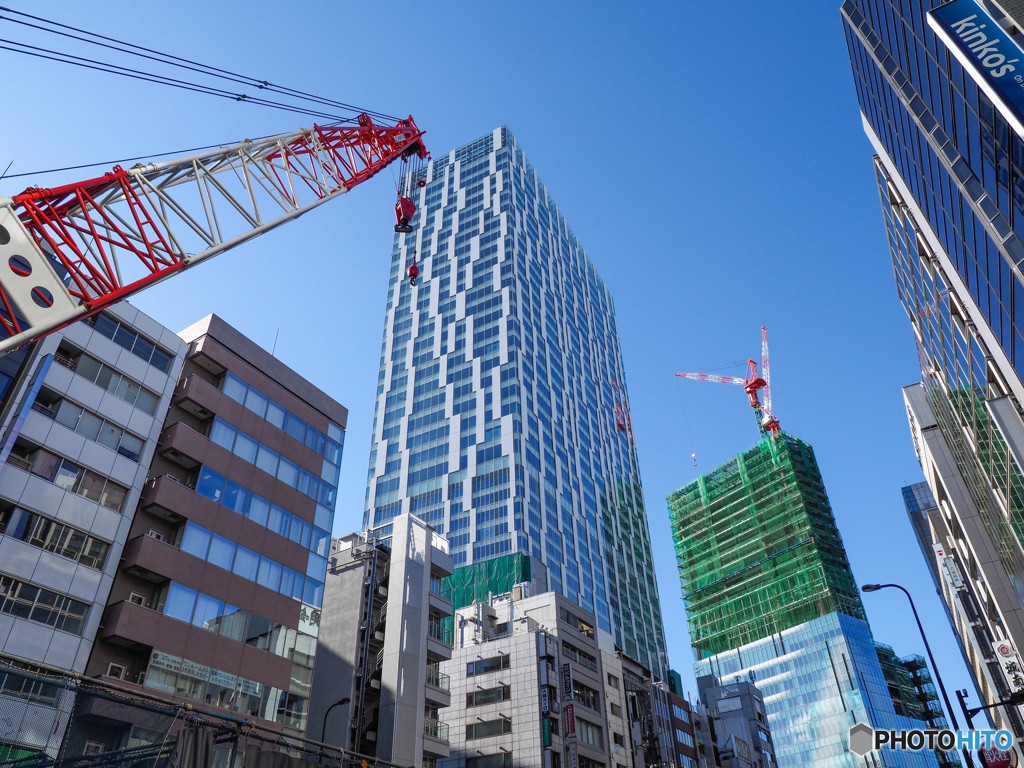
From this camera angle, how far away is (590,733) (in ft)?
222

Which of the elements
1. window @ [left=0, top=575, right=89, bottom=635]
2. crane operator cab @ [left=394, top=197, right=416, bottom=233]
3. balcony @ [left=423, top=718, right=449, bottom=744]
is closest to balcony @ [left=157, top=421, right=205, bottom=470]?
window @ [left=0, top=575, right=89, bottom=635]

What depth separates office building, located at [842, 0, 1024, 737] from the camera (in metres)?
28.6

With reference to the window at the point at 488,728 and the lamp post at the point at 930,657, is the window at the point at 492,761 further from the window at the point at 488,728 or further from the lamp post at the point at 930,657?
the lamp post at the point at 930,657

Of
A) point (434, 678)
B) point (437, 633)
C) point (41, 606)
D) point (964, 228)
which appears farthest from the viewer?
point (437, 633)

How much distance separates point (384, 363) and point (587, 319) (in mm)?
58560

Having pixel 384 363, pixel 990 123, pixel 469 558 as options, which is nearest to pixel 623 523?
pixel 469 558

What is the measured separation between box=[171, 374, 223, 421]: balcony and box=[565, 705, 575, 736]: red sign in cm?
4149

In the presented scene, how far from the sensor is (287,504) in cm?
4347

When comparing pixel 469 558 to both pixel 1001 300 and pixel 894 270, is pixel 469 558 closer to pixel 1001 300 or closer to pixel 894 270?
pixel 894 270

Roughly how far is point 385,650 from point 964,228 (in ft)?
146

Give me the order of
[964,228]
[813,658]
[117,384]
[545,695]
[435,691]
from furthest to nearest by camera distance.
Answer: [813,658] → [545,695] → [435,691] → [964,228] → [117,384]

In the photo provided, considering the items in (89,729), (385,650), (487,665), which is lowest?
(89,729)

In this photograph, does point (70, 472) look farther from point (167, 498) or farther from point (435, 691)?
point (435, 691)

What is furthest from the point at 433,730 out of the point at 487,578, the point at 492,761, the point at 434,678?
the point at 487,578
